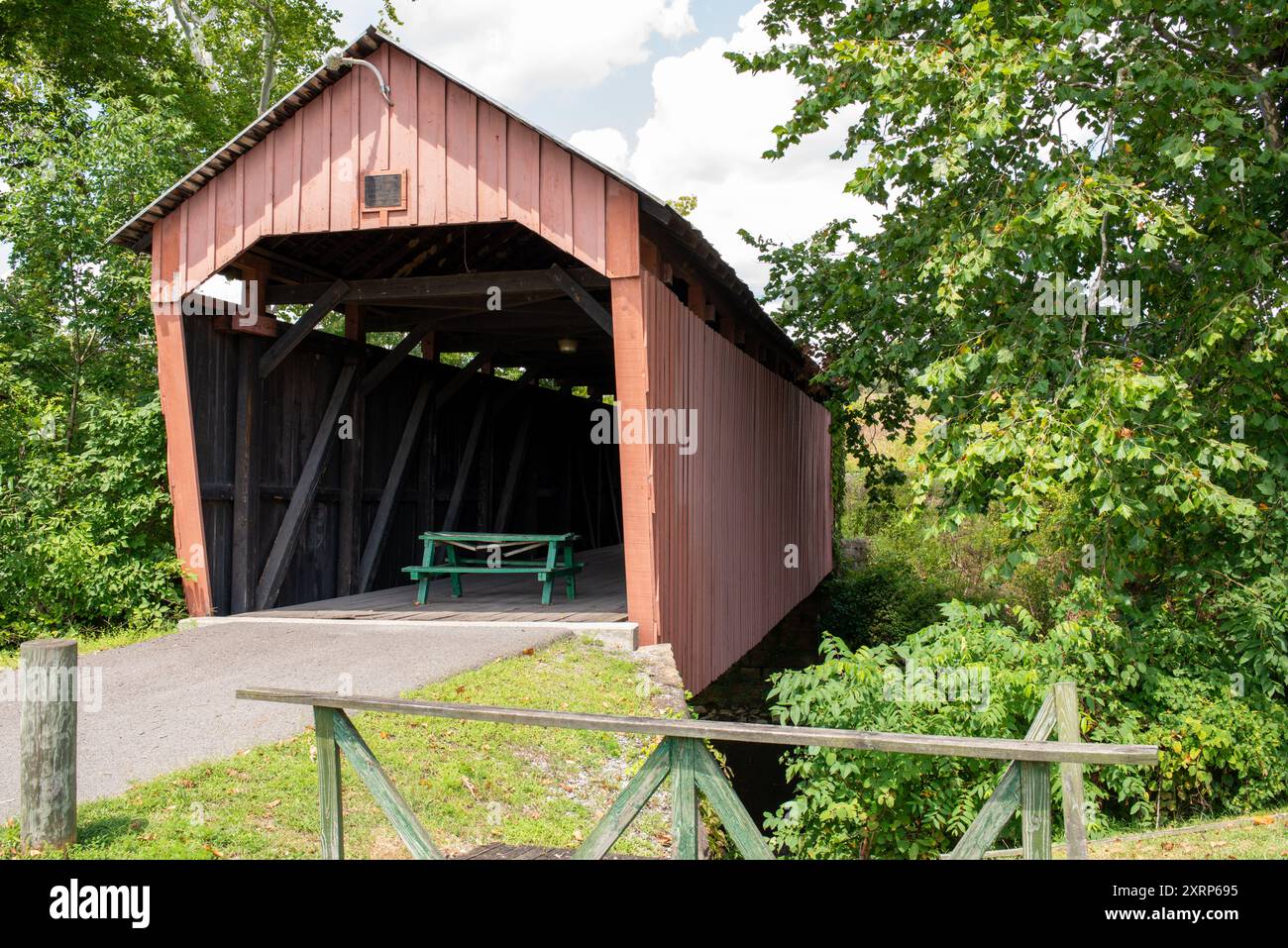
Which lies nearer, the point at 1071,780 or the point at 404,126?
the point at 1071,780

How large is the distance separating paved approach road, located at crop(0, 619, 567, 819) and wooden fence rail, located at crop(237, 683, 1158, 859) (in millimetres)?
1653

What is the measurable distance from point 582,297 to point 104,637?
472 centimetres

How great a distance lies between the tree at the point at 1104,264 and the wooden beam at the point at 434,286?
2.48m

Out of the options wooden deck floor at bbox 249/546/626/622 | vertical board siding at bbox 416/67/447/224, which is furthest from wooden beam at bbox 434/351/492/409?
vertical board siding at bbox 416/67/447/224

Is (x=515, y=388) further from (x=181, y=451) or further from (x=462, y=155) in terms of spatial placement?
(x=462, y=155)

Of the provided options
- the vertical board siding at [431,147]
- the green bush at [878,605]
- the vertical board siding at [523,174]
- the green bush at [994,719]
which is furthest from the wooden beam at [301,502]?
the green bush at [878,605]

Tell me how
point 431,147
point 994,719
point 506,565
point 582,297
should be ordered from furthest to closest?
point 506,565 < point 582,297 < point 431,147 < point 994,719

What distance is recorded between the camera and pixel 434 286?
340 inches

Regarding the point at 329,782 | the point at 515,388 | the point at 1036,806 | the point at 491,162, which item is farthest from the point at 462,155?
the point at 1036,806

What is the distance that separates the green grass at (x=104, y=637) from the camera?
7518 millimetres

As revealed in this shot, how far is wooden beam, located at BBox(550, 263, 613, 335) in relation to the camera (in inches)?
306

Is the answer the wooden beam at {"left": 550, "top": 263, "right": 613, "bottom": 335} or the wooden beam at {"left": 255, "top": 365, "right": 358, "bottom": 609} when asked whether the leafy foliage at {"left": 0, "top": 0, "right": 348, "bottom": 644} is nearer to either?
the wooden beam at {"left": 255, "top": 365, "right": 358, "bottom": 609}

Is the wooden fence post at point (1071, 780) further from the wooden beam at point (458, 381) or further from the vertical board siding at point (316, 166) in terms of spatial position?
the wooden beam at point (458, 381)
